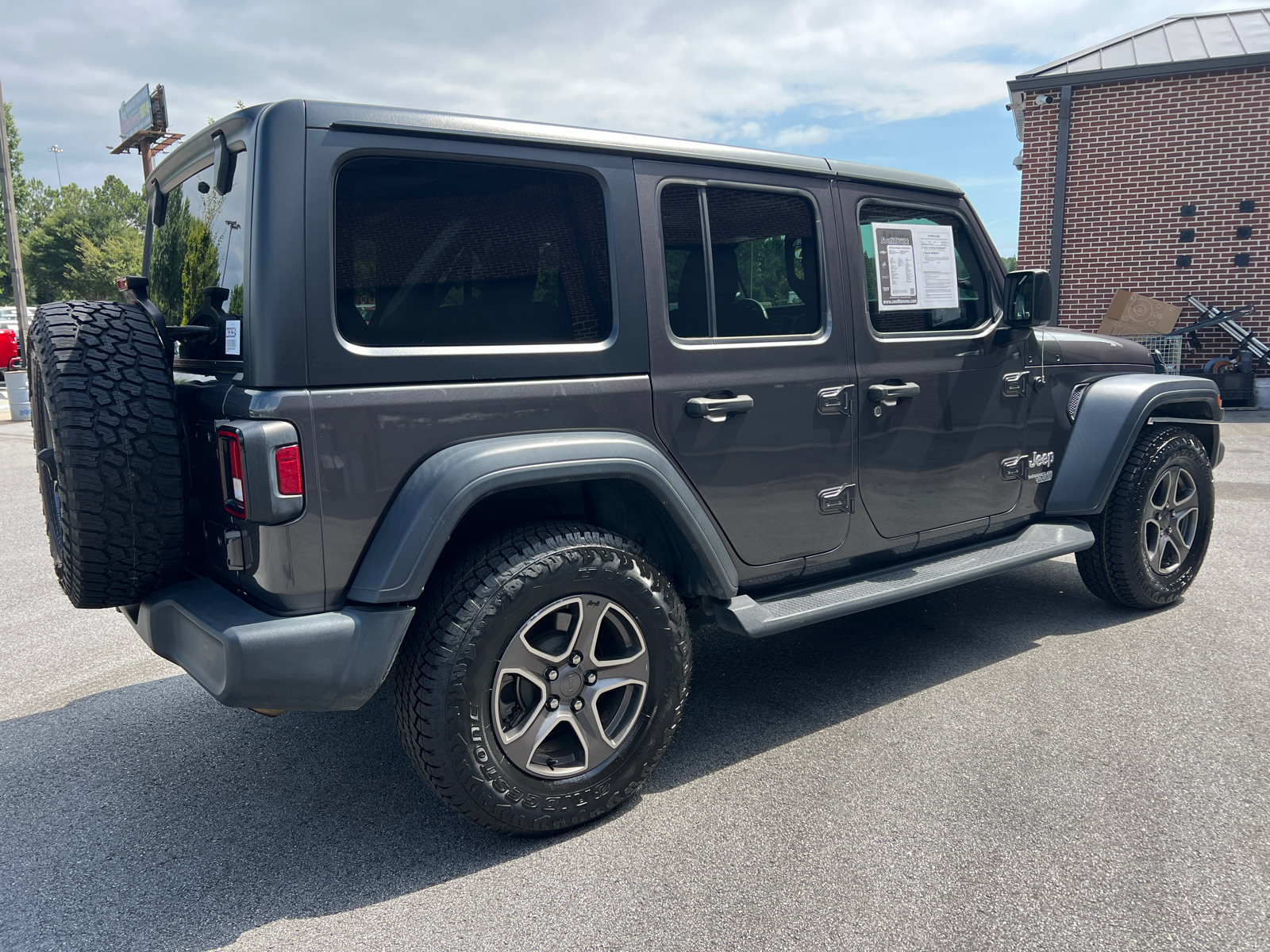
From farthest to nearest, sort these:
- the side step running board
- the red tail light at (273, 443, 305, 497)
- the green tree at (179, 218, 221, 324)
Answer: the side step running board → the green tree at (179, 218, 221, 324) → the red tail light at (273, 443, 305, 497)

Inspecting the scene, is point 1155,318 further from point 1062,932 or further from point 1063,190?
point 1062,932

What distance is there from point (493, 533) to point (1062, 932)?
1.76 m

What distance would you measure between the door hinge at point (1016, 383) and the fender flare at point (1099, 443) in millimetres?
438

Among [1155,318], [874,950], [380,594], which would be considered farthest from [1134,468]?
[1155,318]

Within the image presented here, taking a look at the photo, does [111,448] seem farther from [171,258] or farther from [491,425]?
[171,258]

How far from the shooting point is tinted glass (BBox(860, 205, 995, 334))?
3.47 metres

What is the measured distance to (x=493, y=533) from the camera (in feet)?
8.49

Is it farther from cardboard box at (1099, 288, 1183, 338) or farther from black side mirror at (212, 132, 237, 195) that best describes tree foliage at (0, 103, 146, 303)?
black side mirror at (212, 132, 237, 195)

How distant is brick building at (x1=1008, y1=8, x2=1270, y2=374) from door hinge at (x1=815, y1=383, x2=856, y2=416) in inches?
488

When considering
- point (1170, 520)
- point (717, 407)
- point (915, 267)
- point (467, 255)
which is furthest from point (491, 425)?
point (1170, 520)

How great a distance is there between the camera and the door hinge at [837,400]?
3.22 meters

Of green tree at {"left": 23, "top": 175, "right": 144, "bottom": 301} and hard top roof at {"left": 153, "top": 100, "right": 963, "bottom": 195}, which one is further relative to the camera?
green tree at {"left": 23, "top": 175, "right": 144, "bottom": 301}

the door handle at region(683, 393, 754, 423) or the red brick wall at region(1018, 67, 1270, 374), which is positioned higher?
the red brick wall at region(1018, 67, 1270, 374)

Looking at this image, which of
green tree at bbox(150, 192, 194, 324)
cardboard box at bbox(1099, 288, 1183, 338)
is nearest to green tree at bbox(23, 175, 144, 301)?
cardboard box at bbox(1099, 288, 1183, 338)
